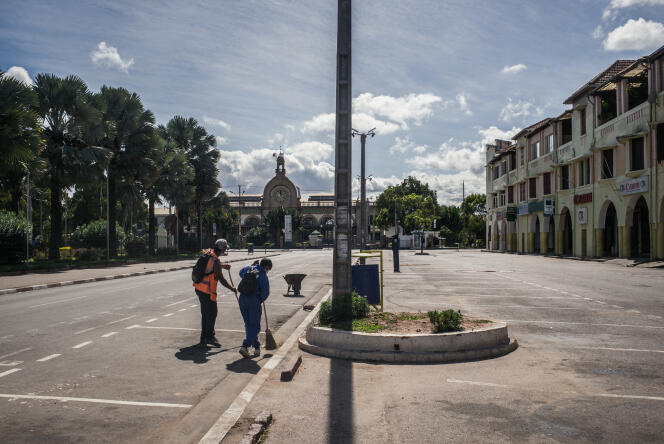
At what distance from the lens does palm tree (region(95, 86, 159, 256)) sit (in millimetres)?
36500

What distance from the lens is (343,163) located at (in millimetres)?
8875

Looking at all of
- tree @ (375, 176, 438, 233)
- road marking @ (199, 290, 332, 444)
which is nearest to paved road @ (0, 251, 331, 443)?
road marking @ (199, 290, 332, 444)

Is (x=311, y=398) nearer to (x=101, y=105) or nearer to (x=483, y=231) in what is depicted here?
(x=101, y=105)

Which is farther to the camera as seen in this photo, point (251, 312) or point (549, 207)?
point (549, 207)

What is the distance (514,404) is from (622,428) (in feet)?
3.17

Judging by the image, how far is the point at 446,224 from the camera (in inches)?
3905

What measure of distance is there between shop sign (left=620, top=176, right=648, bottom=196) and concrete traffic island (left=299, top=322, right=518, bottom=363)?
28179mm

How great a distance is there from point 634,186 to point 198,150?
35817 millimetres

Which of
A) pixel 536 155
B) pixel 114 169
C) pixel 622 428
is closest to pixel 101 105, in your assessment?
pixel 114 169

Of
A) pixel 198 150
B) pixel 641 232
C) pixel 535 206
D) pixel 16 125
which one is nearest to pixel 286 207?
pixel 198 150

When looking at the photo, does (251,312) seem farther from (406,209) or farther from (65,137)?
(406,209)

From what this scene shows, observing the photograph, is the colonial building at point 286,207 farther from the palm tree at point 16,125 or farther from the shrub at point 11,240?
the palm tree at point 16,125

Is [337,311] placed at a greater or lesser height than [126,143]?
lesser

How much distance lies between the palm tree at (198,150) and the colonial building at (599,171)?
2986 cm
